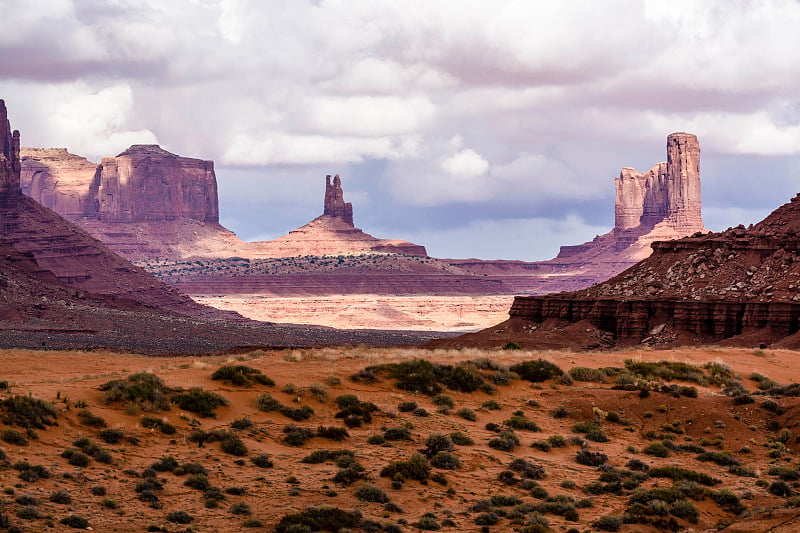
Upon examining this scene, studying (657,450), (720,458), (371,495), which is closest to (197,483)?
(371,495)

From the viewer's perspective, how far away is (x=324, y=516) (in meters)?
27.9

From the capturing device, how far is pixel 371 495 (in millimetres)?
29891

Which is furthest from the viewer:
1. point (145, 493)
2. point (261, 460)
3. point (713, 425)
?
point (713, 425)

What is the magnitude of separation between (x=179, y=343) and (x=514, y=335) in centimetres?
4310

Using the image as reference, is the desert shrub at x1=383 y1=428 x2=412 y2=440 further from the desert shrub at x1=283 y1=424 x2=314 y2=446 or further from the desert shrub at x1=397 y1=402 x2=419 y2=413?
the desert shrub at x1=397 y1=402 x2=419 y2=413

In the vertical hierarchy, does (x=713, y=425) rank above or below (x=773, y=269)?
below

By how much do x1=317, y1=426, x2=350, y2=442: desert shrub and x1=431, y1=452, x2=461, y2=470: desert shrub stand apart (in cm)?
273

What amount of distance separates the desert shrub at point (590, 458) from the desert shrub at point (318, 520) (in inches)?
338

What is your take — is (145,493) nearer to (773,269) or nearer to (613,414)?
(613,414)

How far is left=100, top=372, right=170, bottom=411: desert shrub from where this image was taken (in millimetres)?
34344

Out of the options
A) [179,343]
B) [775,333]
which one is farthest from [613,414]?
[179,343]

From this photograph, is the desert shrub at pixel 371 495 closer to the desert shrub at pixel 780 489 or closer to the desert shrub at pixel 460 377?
the desert shrub at pixel 780 489

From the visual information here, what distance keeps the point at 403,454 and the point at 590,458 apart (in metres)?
4.92

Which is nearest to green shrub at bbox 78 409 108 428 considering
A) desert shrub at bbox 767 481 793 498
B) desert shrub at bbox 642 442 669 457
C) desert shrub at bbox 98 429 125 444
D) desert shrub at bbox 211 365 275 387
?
desert shrub at bbox 98 429 125 444
